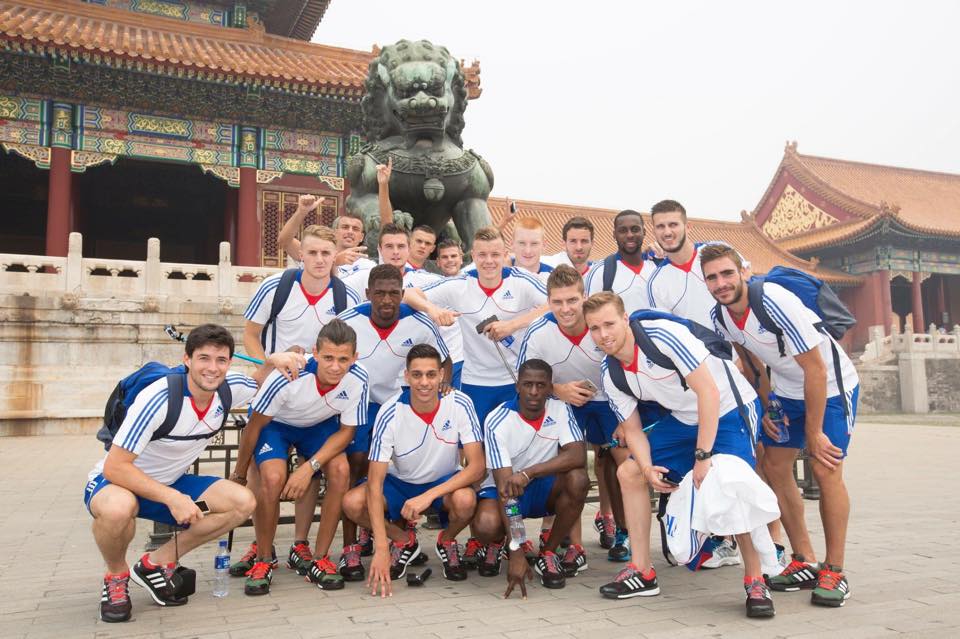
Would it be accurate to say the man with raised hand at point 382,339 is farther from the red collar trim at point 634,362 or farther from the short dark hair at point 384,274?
the red collar trim at point 634,362

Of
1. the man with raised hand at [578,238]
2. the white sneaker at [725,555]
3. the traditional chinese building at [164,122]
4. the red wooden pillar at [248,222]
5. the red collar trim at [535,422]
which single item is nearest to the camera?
the red collar trim at [535,422]

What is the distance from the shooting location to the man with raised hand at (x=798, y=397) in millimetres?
3527

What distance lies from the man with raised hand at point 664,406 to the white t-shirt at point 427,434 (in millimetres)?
827

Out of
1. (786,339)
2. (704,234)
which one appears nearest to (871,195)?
(704,234)

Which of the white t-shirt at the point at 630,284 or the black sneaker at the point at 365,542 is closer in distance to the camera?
the black sneaker at the point at 365,542

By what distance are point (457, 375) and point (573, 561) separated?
4.90ft

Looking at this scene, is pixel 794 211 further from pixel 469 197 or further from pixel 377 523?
pixel 377 523

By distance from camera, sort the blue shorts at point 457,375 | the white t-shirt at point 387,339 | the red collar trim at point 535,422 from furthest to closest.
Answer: the blue shorts at point 457,375, the white t-shirt at point 387,339, the red collar trim at point 535,422

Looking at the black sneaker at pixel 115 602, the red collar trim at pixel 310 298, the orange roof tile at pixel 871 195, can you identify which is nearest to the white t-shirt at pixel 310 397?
the red collar trim at pixel 310 298

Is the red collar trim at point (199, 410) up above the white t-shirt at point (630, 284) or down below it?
below

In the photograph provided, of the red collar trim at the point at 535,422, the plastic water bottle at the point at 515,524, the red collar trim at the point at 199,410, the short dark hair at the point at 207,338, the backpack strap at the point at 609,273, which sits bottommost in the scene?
the plastic water bottle at the point at 515,524

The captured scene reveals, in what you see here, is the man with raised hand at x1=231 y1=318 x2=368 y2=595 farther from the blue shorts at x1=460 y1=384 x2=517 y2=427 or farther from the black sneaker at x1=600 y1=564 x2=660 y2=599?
the black sneaker at x1=600 y1=564 x2=660 y2=599

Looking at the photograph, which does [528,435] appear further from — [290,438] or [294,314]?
[294,314]

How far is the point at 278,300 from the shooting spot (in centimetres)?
445
